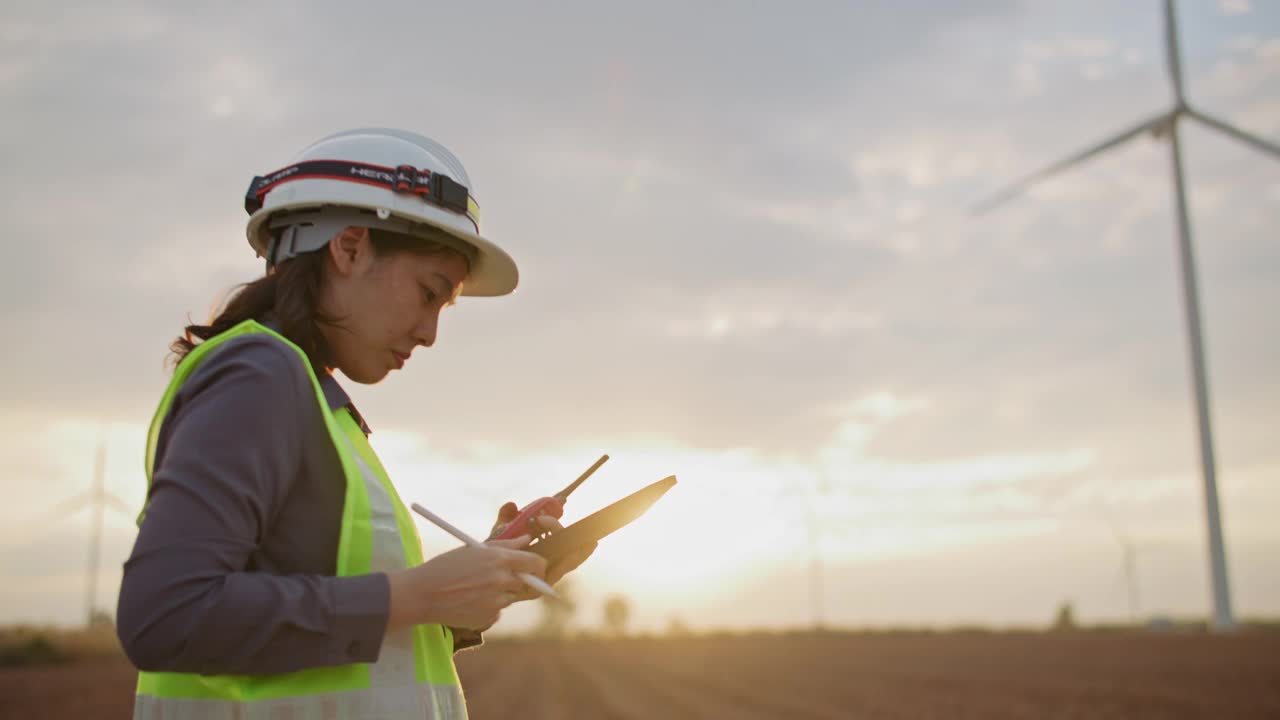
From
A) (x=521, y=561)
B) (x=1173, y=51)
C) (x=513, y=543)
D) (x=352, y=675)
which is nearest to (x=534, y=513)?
(x=513, y=543)

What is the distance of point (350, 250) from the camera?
9.14 ft

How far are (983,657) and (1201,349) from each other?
1571 centimetres

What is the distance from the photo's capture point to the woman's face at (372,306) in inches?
109

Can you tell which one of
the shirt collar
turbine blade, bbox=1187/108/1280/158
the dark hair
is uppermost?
turbine blade, bbox=1187/108/1280/158

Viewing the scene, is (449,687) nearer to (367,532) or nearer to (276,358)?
(367,532)

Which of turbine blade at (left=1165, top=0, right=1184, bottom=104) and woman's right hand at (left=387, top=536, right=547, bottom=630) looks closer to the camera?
woman's right hand at (left=387, top=536, right=547, bottom=630)

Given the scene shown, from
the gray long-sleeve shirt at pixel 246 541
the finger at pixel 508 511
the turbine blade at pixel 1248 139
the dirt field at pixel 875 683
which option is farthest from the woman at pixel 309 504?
the turbine blade at pixel 1248 139

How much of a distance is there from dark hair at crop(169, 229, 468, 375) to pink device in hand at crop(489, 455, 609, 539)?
0.62 meters

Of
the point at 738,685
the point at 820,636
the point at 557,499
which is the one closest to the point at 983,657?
the point at 738,685

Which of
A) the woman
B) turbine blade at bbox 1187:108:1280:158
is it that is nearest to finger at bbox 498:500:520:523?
the woman

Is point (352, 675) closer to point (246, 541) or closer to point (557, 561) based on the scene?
point (246, 541)

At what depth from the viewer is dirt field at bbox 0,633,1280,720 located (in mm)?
23500

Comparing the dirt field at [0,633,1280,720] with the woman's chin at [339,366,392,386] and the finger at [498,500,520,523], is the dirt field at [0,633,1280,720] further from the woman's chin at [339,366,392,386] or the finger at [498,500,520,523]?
the woman's chin at [339,366,392,386]

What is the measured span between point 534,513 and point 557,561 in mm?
155
